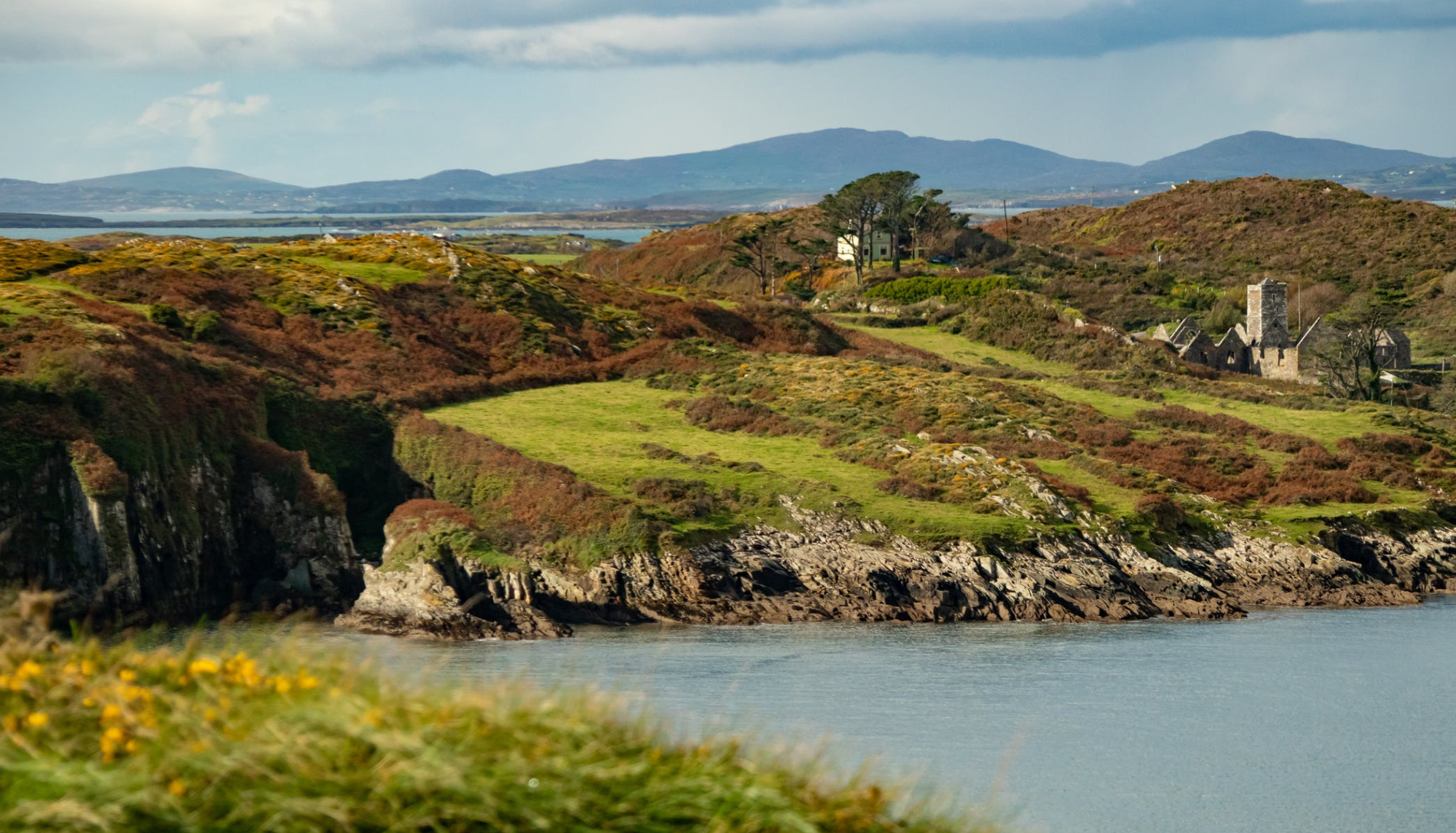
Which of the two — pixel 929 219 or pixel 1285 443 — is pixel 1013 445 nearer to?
pixel 1285 443

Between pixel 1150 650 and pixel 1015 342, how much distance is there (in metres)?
41.8

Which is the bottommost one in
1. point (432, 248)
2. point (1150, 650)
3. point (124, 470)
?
point (1150, 650)

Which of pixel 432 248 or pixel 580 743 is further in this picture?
pixel 432 248

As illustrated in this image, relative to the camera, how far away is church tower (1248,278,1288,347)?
259 feet

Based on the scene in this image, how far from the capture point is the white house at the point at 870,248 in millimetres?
111875

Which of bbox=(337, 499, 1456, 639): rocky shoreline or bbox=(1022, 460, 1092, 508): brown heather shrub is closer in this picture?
bbox=(337, 499, 1456, 639): rocky shoreline

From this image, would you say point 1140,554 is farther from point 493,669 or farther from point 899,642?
point 493,669

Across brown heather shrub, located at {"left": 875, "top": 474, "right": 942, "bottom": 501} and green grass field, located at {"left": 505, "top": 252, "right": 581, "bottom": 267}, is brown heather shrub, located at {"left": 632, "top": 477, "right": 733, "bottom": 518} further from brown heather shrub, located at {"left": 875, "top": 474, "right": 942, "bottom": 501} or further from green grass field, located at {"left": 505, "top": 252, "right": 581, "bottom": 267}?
green grass field, located at {"left": 505, "top": 252, "right": 581, "bottom": 267}

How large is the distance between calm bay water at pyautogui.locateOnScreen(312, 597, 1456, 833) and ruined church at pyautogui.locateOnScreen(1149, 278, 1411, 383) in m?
41.1

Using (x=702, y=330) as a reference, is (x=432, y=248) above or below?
above

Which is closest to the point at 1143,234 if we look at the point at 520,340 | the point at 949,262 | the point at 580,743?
the point at 949,262

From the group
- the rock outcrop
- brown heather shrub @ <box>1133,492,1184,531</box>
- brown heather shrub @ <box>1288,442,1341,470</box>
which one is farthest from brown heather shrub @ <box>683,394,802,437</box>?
brown heather shrub @ <box>1288,442,1341,470</box>

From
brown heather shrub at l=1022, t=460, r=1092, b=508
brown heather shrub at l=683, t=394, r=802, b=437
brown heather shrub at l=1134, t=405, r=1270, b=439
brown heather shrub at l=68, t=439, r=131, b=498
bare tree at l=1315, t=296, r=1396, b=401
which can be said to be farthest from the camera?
bare tree at l=1315, t=296, r=1396, b=401

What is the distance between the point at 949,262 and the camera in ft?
373
